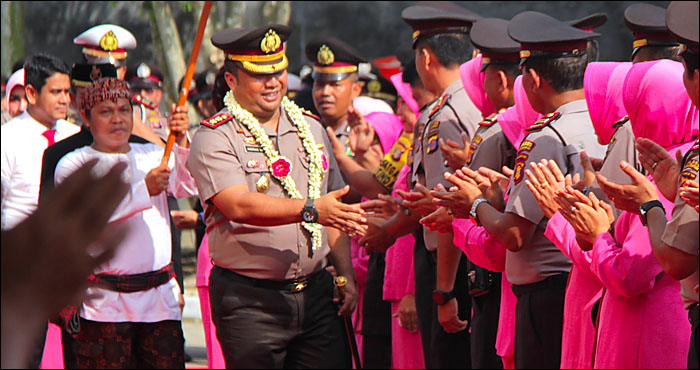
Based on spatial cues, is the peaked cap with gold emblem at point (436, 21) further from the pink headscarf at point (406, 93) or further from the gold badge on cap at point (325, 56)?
the gold badge on cap at point (325, 56)

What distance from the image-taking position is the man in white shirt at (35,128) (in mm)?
5871

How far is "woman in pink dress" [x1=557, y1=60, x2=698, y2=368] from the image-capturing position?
3139mm

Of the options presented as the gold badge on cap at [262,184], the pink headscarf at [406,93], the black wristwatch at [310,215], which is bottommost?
the pink headscarf at [406,93]

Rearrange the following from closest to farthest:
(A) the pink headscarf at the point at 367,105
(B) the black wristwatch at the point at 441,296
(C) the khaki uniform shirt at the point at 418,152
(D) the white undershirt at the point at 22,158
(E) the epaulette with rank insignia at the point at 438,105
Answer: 1. (B) the black wristwatch at the point at 441,296
2. (E) the epaulette with rank insignia at the point at 438,105
3. (C) the khaki uniform shirt at the point at 418,152
4. (D) the white undershirt at the point at 22,158
5. (A) the pink headscarf at the point at 367,105

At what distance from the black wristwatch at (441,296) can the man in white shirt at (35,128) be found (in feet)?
8.22

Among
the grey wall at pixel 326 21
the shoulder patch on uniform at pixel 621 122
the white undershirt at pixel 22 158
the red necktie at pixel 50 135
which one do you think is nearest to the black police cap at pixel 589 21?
the shoulder patch on uniform at pixel 621 122

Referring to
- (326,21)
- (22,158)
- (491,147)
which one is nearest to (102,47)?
(22,158)

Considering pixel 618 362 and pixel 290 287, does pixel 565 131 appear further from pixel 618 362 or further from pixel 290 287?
pixel 290 287

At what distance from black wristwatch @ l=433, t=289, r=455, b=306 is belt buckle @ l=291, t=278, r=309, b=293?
0.71 meters

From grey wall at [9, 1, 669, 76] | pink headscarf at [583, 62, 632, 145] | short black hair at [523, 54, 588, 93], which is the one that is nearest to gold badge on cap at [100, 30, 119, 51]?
short black hair at [523, 54, 588, 93]

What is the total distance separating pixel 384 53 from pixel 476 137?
9594mm

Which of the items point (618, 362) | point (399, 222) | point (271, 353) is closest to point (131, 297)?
point (271, 353)

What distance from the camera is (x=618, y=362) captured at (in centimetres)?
324

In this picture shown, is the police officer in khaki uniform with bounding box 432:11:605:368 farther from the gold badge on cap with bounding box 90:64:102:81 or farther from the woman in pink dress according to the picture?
the gold badge on cap with bounding box 90:64:102:81
